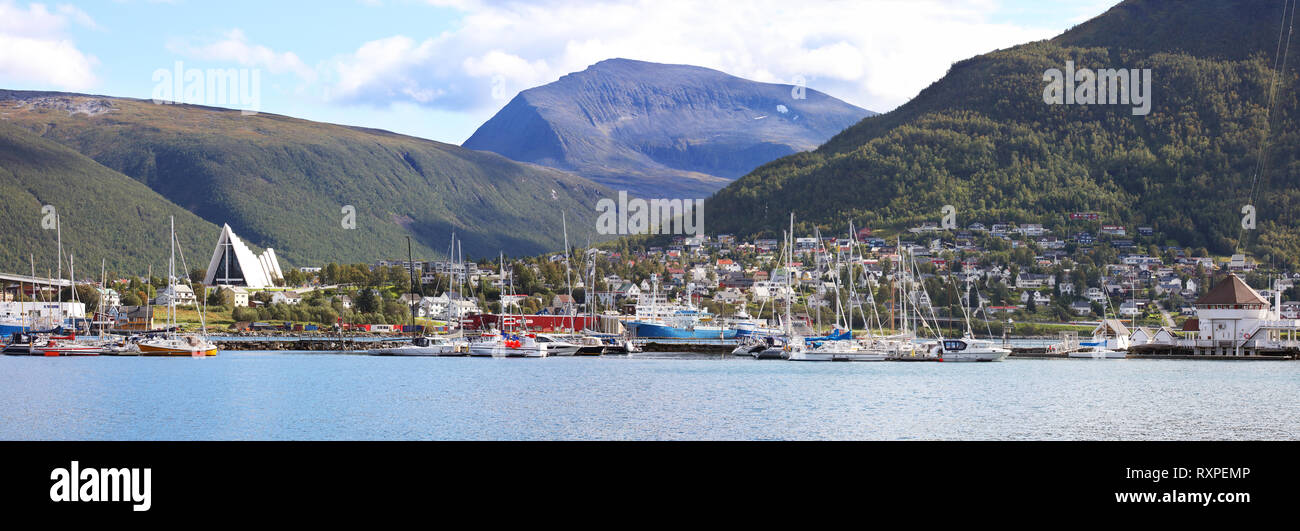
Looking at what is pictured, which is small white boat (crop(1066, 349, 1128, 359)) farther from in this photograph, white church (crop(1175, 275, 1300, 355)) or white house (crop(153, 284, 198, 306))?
white house (crop(153, 284, 198, 306))

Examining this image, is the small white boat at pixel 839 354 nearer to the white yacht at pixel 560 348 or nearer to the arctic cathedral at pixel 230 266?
the white yacht at pixel 560 348

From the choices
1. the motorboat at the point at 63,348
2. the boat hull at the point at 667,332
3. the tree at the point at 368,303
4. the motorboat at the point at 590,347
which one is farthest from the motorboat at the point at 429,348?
the tree at the point at 368,303

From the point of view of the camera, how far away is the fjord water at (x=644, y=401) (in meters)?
34.5

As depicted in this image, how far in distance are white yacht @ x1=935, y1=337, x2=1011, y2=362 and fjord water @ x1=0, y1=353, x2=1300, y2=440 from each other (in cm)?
395

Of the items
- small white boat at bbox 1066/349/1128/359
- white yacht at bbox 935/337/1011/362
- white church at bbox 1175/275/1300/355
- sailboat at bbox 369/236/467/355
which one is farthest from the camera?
sailboat at bbox 369/236/467/355

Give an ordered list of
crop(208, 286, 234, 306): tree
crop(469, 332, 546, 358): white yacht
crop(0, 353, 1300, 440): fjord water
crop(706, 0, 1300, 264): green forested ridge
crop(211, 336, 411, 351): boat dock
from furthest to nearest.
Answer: crop(706, 0, 1300, 264): green forested ridge < crop(208, 286, 234, 306): tree < crop(211, 336, 411, 351): boat dock < crop(469, 332, 546, 358): white yacht < crop(0, 353, 1300, 440): fjord water

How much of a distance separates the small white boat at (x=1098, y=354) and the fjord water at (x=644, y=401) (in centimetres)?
986

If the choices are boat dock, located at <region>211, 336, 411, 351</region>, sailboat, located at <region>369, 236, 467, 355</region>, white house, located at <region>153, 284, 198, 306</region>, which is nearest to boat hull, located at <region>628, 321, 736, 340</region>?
boat dock, located at <region>211, 336, 411, 351</region>

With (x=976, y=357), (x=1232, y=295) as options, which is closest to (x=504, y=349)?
(x=976, y=357)

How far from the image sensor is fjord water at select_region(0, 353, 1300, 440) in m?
34.5
